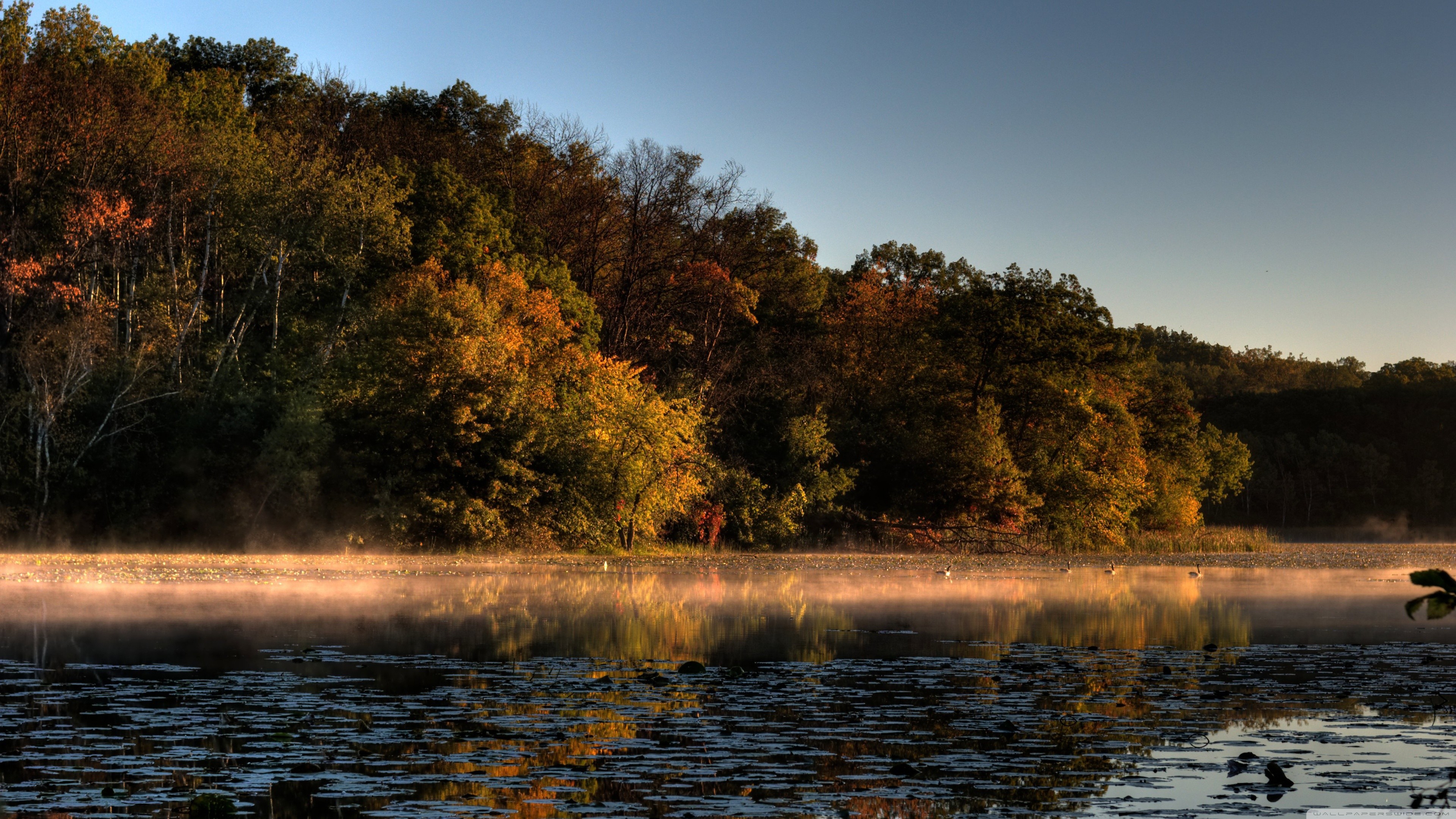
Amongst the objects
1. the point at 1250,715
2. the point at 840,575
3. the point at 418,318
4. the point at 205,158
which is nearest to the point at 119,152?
the point at 205,158

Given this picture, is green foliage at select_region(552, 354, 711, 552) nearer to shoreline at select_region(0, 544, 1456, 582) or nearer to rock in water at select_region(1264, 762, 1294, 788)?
shoreline at select_region(0, 544, 1456, 582)

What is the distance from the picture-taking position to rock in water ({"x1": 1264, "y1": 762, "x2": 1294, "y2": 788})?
9.78 metres

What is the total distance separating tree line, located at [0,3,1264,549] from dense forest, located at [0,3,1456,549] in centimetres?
16

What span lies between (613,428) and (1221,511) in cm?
9582

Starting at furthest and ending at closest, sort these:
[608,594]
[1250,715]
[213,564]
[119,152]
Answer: [119,152]
[213,564]
[608,594]
[1250,715]

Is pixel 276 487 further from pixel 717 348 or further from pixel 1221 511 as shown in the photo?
pixel 1221 511

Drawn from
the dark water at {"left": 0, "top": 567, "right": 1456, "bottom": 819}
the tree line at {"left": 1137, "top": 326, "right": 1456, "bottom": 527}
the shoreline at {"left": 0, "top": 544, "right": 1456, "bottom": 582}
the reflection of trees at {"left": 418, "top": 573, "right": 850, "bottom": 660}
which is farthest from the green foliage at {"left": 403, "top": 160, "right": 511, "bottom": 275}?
the tree line at {"left": 1137, "top": 326, "right": 1456, "bottom": 527}

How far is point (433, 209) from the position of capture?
198 ft

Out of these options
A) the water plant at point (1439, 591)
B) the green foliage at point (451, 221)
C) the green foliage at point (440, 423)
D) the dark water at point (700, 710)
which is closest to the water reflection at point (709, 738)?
the dark water at point (700, 710)

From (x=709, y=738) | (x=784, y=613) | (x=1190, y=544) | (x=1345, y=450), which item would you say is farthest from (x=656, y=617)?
(x=1345, y=450)

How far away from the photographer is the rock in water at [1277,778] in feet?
32.1

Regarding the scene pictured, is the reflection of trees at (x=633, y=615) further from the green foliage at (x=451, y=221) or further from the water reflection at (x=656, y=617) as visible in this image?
the green foliage at (x=451, y=221)

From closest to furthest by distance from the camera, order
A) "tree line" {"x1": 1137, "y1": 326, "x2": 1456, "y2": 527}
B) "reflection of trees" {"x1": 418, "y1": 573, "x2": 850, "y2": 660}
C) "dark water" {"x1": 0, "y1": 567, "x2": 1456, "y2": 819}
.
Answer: "dark water" {"x1": 0, "y1": 567, "x2": 1456, "y2": 819} < "reflection of trees" {"x1": 418, "y1": 573, "x2": 850, "y2": 660} < "tree line" {"x1": 1137, "y1": 326, "x2": 1456, "y2": 527}

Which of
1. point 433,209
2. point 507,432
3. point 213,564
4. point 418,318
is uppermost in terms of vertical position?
point 433,209
